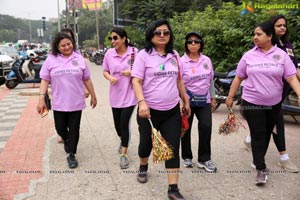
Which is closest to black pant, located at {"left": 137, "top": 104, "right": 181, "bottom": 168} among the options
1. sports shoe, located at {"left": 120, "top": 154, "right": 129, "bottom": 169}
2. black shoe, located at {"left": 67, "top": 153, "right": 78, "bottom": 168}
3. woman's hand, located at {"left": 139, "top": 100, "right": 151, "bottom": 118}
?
woman's hand, located at {"left": 139, "top": 100, "right": 151, "bottom": 118}

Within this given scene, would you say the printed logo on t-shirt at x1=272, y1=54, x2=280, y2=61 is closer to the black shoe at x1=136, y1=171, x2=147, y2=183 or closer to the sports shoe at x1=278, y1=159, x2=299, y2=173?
the sports shoe at x1=278, y1=159, x2=299, y2=173

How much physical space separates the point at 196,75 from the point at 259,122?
830 millimetres

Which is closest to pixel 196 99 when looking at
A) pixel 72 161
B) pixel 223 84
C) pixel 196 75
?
pixel 196 75

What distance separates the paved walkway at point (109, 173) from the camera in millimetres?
3432

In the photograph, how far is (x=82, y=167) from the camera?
13.9 ft

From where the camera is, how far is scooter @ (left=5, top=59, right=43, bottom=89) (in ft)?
39.8

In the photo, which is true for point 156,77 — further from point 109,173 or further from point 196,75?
point 109,173

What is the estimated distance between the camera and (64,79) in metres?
4.08

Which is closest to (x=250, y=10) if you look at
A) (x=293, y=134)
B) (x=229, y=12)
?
(x=229, y=12)

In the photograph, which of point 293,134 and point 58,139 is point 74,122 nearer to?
point 58,139

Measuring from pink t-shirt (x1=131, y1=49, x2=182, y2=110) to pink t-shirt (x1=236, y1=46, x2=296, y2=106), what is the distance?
858 mm

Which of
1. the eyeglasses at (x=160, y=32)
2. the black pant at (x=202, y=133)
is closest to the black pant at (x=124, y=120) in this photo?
the black pant at (x=202, y=133)

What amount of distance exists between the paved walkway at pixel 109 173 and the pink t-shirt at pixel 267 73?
35.3 inches

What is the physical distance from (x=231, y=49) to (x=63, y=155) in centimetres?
608
